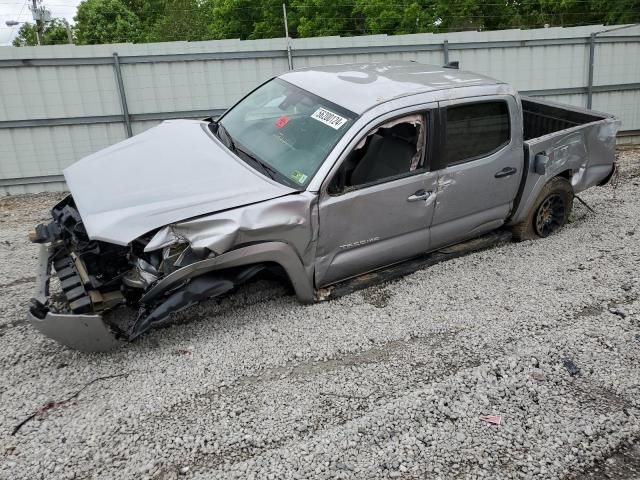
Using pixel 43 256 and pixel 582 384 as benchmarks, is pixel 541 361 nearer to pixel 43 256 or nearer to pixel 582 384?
pixel 582 384

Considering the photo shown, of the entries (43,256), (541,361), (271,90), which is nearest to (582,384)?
(541,361)

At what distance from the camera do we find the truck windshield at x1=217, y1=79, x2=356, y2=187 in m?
4.18

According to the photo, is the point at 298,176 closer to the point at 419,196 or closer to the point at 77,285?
the point at 419,196

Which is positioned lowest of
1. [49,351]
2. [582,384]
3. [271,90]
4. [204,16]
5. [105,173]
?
[582,384]

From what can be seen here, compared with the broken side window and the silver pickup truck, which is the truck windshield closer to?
the silver pickup truck

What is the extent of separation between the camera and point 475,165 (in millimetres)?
4836

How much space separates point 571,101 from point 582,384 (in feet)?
30.7

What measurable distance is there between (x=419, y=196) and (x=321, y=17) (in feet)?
99.0

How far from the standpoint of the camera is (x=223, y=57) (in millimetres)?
9406

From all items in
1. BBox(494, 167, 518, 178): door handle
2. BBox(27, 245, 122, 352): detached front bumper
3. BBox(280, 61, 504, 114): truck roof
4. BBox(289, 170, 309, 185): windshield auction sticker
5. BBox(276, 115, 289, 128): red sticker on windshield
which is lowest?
BBox(27, 245, 122, 352): detached front bumper

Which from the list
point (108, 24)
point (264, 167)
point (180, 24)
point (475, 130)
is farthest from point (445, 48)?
point (108, 24)

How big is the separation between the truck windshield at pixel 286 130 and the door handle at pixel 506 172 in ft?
5.44

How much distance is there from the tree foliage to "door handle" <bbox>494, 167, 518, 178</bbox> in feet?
62.7

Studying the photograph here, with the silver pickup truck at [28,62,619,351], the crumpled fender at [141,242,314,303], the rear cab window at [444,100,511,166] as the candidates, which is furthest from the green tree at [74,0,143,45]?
the crumpled fender at [141,242,314,303]
